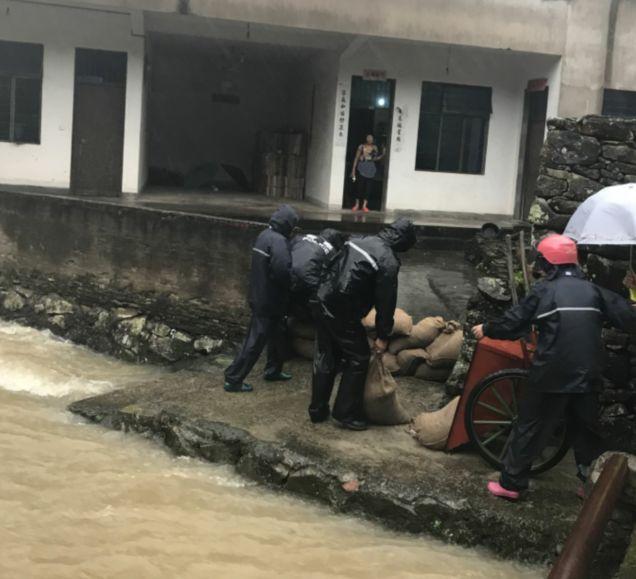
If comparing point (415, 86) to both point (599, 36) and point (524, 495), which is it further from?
point (524, 495)

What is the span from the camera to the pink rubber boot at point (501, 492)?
525cm

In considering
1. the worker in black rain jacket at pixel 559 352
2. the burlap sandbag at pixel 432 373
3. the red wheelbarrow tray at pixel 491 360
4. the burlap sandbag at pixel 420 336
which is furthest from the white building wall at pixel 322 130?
the worker in black rain jacket at pixel 559 352

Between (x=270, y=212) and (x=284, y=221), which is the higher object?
(x=284, y=221)

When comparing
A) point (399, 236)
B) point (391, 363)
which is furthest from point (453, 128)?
point (399, 236)

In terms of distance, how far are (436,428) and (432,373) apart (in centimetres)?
161

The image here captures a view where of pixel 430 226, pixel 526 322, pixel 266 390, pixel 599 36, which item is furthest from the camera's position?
pixel 599 36

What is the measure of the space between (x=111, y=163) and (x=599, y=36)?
991cm

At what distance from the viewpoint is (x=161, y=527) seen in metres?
5.14

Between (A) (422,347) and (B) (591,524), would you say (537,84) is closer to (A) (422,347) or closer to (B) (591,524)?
(A) (422,347)

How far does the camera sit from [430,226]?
511 inches

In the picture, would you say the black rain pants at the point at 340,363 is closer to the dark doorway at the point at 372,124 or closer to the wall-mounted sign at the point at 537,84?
the dark doorway at the point at 372,124

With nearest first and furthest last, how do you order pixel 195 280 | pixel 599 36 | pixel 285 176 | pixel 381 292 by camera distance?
1. pixel 381 292
2. pixel 195 280
3. pixel 599 36
4. pixel 285 176

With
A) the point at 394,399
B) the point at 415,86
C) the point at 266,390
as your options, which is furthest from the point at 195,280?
the point at 415,86

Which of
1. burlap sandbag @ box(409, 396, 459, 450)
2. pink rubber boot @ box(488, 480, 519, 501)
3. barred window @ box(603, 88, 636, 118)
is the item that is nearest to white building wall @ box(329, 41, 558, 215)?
barred window @ box(603, 88, 636, 118)
